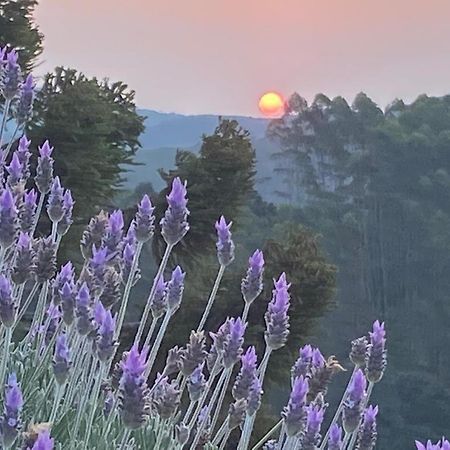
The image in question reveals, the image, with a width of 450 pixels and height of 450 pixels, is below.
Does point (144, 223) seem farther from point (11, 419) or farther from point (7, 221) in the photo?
point (11, 419)

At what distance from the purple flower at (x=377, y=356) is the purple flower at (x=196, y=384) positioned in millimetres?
241

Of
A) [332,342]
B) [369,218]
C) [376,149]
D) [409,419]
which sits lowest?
[409,419]

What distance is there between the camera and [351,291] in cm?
1602

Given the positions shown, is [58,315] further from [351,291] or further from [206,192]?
[351,291]

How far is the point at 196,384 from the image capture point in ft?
4.57

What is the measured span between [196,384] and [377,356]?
0.27 metres

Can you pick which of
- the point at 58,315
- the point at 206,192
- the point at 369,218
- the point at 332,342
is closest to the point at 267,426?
the point at 206,192

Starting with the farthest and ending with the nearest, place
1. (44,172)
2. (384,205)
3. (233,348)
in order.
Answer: (384,205) < (44,172) < (233,348)

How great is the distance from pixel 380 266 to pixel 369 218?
103 cm

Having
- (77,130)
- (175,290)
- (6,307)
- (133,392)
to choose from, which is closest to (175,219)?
(175,290)

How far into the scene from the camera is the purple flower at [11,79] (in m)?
1.64

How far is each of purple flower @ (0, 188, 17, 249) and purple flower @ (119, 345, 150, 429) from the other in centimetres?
27

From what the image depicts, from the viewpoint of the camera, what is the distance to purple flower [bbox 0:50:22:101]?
64.6 inches

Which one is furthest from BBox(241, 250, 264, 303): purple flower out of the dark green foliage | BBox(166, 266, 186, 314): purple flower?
the dark green foliage
